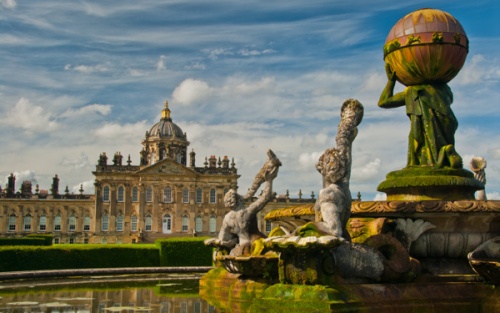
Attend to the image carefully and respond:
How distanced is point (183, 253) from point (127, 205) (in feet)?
155

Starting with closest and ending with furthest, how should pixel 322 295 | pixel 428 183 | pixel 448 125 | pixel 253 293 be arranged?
pixel 322 295 → pixel 253 293 → pixel 428 183 → pixel 448 125

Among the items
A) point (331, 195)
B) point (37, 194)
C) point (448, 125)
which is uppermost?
point (37, 194)

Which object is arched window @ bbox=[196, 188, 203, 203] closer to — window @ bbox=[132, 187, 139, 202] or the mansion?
the mansion

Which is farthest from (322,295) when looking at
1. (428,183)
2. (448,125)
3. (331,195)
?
(448,125)

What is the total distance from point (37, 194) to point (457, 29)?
69683 mm

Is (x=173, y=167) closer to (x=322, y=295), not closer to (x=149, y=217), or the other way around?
(x=149, y=217)

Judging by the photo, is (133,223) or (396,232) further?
(133,223)

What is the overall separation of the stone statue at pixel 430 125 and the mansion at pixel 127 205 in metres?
62.5

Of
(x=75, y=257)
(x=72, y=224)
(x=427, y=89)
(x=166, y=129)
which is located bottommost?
(x=75, y=257)

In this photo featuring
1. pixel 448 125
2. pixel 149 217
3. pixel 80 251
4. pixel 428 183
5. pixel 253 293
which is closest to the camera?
pixel 253 293

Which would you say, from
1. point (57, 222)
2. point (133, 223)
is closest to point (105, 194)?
point (133, 223)

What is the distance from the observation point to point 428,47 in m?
8.42

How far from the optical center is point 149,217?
71.9 metres

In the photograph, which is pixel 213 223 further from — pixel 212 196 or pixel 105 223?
pixel 105 223
